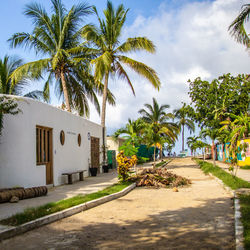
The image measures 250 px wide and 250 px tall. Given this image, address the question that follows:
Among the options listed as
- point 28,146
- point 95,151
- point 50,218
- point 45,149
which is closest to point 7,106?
point 28,146

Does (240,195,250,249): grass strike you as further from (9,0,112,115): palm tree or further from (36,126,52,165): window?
(9,0,112,115): palm tree

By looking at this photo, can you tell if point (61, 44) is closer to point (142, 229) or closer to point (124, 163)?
point (124, 163)

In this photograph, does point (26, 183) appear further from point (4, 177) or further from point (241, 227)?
point (241, 227)

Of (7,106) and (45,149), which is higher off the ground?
(7,106)

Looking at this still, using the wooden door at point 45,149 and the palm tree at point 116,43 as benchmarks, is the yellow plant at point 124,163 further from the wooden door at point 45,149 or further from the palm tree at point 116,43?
the palm tree at point 116,43

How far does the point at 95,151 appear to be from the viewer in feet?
62.9

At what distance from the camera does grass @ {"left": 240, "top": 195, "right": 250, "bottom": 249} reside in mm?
4305

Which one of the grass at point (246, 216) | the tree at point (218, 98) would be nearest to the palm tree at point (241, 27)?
the grass at point (246, 216)

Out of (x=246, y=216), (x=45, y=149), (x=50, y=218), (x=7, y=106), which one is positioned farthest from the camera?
(x=45, y=149)

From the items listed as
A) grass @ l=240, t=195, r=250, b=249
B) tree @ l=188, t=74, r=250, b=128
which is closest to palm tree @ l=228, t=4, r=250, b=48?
grass @ l=240, t=195, r=250, b=249

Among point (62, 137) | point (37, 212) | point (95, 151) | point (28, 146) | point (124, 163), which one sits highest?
point (62, 137)

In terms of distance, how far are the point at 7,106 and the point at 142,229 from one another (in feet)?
19.1

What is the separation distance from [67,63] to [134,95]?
4618 mm

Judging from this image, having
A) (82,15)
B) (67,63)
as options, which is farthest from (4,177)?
(82,15)
